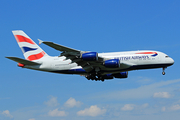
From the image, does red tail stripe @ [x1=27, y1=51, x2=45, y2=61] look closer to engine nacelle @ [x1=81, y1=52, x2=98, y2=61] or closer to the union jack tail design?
the union jack tail design

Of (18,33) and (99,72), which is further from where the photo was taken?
(18,33)

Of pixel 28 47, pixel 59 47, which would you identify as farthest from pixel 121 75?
pixel 28 47

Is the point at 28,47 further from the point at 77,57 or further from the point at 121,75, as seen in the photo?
the point at 121,75

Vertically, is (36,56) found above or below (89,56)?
above

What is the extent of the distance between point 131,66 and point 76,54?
8.81 meters

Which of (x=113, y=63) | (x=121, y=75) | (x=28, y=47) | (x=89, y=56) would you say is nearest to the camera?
(x=89, y=56)

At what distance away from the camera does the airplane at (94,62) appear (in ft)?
128

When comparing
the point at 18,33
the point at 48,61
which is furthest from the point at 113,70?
the point at 18,33

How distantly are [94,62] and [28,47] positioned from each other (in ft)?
46.8

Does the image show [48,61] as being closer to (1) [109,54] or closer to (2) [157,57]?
(1) [109,54]

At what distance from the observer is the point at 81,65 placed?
138 feet

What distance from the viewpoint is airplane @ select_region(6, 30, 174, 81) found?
39.0 meters

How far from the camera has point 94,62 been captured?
40688 millimetres

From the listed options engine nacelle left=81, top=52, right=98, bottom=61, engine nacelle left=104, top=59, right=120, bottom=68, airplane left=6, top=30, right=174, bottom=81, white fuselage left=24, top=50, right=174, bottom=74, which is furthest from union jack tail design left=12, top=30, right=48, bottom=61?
engine nacelle left=104, top=59, right=120, bottom=68
